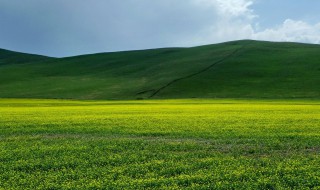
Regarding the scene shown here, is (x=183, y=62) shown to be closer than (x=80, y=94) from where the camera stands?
No

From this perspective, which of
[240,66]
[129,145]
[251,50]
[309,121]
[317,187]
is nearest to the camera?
Answer: [317,187]

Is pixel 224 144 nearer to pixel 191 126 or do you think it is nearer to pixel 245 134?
pixel 245 134

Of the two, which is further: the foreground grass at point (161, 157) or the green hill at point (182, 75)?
the green hill at point (182, 75)

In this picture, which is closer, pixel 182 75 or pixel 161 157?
pixel 161 157

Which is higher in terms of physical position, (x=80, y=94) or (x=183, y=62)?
(x=183, y=62)

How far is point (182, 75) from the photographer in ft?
368

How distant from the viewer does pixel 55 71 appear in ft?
478

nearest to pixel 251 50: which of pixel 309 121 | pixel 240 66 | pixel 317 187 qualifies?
pixel 240 66

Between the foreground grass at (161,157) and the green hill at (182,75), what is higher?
the green hill at (182,75)

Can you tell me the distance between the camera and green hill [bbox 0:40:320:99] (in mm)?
94006

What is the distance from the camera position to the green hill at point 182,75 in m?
94.0

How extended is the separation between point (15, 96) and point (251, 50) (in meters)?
87.8

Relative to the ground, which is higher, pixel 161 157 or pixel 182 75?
pixel 182 75

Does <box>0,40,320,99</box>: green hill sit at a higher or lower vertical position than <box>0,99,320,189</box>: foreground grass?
higher
